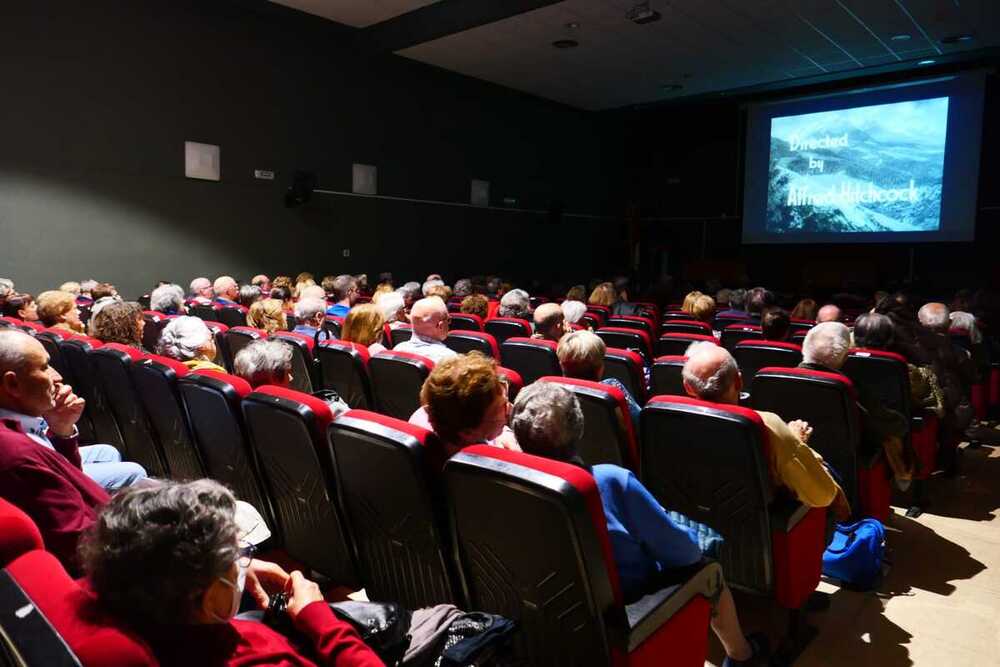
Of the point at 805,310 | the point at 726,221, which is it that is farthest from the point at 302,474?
the point at 726,221

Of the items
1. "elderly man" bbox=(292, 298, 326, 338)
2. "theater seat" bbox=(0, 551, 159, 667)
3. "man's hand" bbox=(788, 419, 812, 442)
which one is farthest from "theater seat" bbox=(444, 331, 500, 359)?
"theater seat" bbox=(0, 551, 159, 667)

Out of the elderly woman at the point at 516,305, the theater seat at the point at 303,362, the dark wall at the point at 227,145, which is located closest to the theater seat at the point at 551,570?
the theater seat at the point at 303,362

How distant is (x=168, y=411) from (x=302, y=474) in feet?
3.17

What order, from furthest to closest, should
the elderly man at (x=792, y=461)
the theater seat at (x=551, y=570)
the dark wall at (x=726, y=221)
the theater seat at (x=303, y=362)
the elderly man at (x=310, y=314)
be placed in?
the dark wall at (x=726, y=221), the elderly man at (x=310, y=314), the theater seat at (x=303, y=362), the elderly man at (x=792, y=461), the theater seat at (x=551, y=570)

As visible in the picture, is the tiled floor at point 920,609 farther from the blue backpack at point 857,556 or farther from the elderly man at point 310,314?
the elderly man at point 310,314

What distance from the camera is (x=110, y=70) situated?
26.4ft

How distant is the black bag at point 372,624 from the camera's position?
50.8 inches

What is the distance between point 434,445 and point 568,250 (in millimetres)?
13331

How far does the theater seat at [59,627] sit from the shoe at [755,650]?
1895 mm

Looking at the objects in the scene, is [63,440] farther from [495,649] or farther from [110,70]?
[110,70]

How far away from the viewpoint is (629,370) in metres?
3.47

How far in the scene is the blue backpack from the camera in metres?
2.80

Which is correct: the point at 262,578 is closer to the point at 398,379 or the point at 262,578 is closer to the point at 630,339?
the point at 398,379

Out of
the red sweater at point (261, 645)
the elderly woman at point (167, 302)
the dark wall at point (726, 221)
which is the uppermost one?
the dark wall at point (726, 221)
